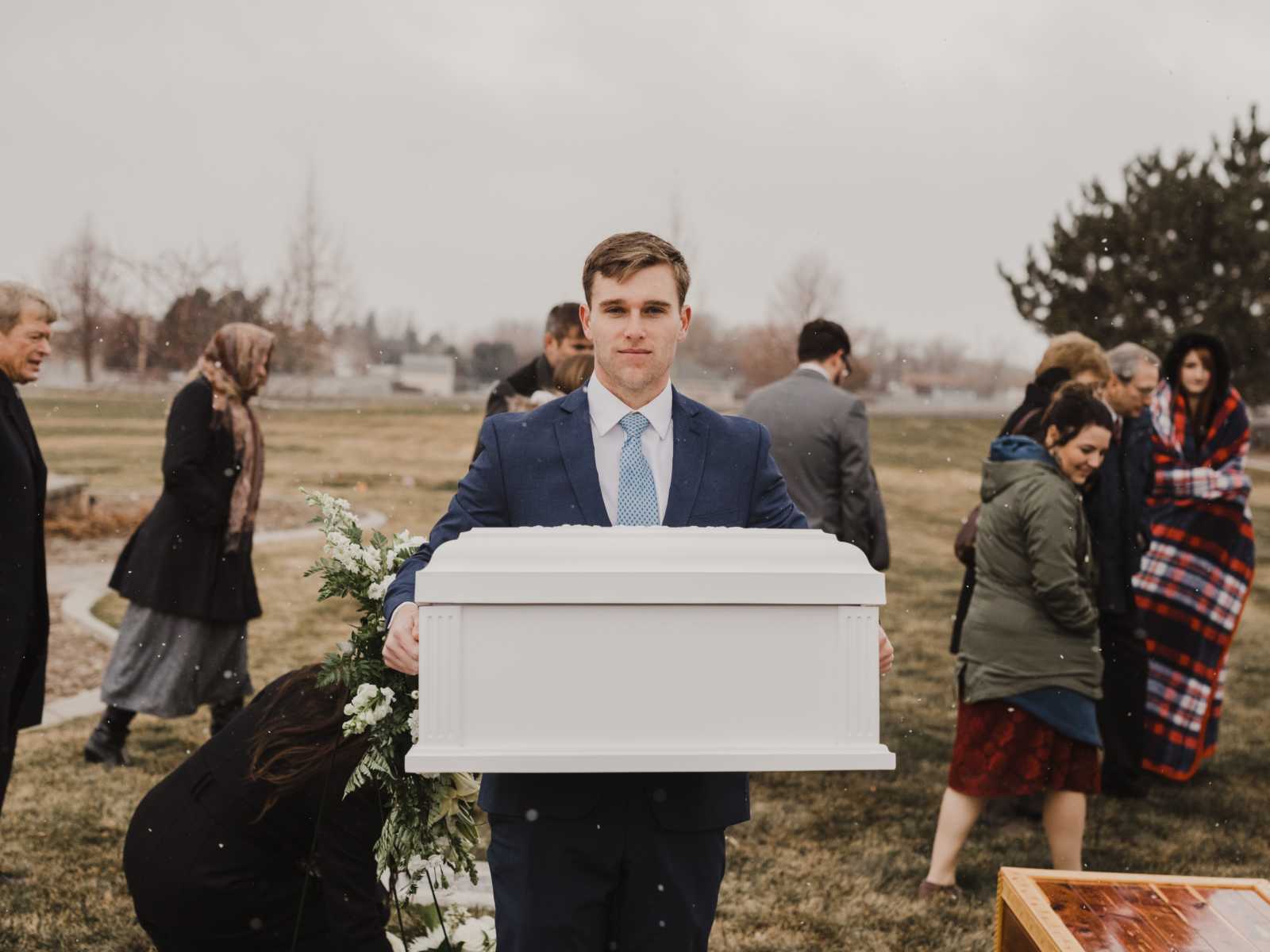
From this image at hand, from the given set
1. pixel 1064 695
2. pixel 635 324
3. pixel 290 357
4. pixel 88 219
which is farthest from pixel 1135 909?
pixel 88 219

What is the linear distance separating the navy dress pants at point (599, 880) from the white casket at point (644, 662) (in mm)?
405

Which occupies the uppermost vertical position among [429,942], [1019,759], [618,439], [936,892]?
[618,439]

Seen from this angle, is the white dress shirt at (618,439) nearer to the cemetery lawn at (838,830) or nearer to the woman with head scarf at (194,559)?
the cemetery lawn at (838,830)

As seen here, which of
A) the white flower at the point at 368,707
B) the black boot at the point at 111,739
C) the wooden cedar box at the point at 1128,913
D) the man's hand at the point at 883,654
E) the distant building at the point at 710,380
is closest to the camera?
the man's hand at the point at 883,654

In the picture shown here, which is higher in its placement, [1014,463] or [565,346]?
[565,346]

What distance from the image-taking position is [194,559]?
6.17 metres

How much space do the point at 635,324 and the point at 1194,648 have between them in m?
4.74

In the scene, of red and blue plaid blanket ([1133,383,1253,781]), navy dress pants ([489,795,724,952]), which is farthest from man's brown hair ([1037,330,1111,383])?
navy dress pants ([489,795,724,952])

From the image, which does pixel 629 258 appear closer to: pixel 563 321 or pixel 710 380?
pixel 563 321

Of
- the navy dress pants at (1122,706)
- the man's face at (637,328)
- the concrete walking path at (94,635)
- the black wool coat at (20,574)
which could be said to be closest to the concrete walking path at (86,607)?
the concrete walking path at (94,635)

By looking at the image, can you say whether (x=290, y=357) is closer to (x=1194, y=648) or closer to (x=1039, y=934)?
(x=1194, y=648)

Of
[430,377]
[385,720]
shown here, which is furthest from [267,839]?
[430,377]

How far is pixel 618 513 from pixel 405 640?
0.54m

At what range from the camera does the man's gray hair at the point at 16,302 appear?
4.50m
